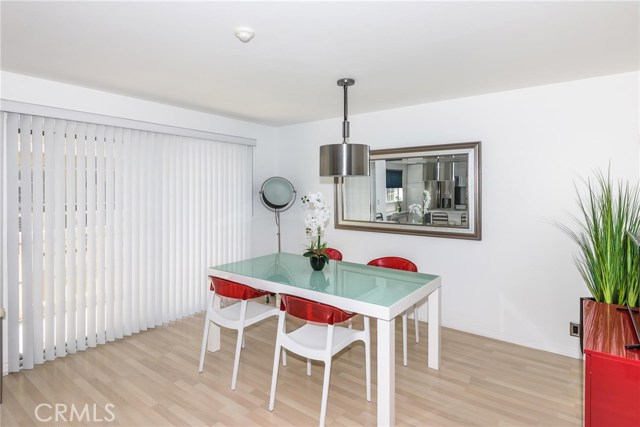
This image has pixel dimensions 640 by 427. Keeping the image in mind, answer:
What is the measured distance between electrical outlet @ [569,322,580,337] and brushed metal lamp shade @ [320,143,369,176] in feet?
7.33

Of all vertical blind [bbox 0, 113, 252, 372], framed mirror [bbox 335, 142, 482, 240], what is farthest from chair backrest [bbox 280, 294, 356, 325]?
vertical blind [bbox 0, 113, 252, 372]

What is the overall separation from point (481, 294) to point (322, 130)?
2666 mm

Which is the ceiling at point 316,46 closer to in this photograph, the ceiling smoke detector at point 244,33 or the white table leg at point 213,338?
the ceiling smoke detector at point 244,33

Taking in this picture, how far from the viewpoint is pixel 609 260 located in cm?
250

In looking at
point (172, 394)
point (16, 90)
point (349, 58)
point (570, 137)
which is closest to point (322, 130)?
point (349, 58)

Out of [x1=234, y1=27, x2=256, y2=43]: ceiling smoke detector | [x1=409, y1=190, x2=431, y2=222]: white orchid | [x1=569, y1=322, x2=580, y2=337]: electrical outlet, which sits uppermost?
[x1=234, y1=27, x2=256, y2=43]: ceiling smoke detector

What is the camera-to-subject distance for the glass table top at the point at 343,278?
8.00ft

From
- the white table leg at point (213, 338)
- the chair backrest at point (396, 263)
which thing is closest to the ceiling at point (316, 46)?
the chair backrest at point (396, 263)

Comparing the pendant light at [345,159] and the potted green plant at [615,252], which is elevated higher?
the pendant light at [345,159]

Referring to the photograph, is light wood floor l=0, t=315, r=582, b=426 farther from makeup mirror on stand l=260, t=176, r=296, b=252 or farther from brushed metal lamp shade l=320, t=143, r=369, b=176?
makeup mirror on stand l=260, t=176, r=296, b=252

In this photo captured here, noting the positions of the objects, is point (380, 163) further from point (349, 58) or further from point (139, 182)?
point (139, 182)

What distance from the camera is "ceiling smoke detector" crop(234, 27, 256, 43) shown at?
2043 millimetres

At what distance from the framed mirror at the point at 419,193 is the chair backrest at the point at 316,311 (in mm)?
1884

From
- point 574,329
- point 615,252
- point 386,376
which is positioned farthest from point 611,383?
point 574,329
